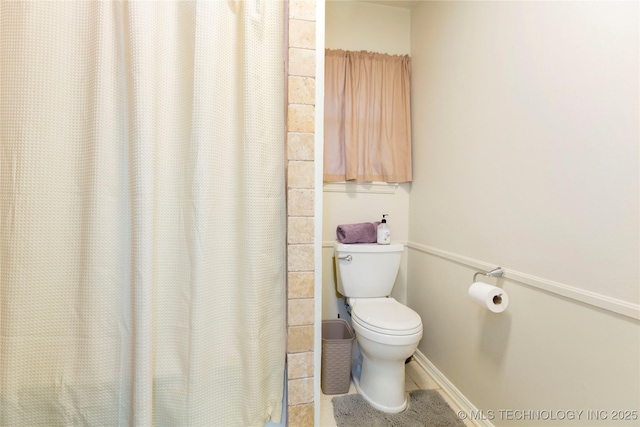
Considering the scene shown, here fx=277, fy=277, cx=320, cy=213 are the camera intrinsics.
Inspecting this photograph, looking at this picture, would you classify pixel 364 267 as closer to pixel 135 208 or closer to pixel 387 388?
pixel 387 388

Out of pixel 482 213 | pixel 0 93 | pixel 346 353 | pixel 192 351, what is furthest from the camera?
pixel 346 353

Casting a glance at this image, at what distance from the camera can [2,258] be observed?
0.86m

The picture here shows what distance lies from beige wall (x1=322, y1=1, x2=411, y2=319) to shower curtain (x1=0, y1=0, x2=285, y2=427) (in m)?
0.98

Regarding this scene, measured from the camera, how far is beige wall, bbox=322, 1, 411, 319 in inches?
76.6

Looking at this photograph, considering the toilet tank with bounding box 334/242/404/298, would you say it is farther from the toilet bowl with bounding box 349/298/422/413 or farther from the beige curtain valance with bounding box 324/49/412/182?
the beige curtain valance with bounding box 324/49/412/182

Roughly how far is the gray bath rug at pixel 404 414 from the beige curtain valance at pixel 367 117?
1.34 m

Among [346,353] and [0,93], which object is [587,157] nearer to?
[346,353]

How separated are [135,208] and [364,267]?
1292mm

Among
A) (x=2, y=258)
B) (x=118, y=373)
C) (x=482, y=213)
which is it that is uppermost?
(x=482, y=213)

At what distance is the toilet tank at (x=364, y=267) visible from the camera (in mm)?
1765

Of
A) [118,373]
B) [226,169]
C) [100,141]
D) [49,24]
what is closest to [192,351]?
[118,373]

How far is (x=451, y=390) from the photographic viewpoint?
5.11 ft

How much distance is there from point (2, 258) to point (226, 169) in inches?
28.6

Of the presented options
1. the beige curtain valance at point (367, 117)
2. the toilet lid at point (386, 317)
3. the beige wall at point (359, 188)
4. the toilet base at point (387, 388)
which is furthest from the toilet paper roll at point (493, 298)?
the beige curtain valance at point (367, 117)
